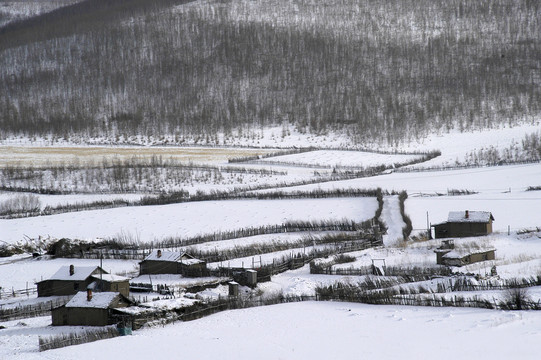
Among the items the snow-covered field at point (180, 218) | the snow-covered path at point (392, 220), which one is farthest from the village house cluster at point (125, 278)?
the snow-covered field at point (180, 218)

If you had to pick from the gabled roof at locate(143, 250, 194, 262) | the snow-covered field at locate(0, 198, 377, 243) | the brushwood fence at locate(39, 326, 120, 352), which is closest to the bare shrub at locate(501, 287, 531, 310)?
the brushwood fence at locate(39, 326, 120, 352)

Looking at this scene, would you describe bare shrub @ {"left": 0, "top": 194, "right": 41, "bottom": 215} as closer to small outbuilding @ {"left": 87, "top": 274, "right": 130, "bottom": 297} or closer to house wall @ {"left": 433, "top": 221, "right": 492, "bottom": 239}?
small outbuilding @ {"left": 87, "top": 274, "right": 130, "bottom": 297}

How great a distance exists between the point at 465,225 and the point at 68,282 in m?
22.0

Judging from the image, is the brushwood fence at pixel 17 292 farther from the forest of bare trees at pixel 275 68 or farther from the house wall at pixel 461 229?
the forest of bare trees at pixel 275 68

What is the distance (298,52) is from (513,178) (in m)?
75.9

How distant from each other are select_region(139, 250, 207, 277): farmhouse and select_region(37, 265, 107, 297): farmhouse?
3.20m

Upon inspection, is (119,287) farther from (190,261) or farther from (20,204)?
(20,204)

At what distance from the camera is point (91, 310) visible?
32.8 metres

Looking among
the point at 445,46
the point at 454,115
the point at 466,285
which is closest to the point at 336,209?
the point at 466,285

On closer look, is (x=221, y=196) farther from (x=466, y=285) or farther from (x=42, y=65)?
(x=42, y=65)

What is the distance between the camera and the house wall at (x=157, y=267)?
139 ft

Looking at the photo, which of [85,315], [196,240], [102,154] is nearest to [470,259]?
[196,240]

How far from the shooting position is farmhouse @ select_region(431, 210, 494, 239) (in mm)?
46031

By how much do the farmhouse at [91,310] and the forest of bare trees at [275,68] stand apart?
208 ft
